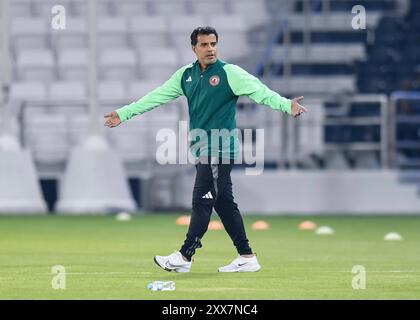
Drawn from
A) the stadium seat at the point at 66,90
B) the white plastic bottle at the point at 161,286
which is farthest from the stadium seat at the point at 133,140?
the white plastic bottle at the point at 161,286

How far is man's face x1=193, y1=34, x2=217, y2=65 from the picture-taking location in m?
11.9

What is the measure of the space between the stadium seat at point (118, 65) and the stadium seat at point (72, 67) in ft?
1.15

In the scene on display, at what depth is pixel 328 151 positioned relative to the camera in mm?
25125

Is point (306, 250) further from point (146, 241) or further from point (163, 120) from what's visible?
point (163, 120)

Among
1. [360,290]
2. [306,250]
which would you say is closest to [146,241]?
[306,250]

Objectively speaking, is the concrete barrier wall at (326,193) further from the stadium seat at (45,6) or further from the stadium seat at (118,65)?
the stadium seat at (45,6)

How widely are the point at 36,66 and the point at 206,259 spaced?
1605cm

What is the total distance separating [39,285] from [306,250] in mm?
5095

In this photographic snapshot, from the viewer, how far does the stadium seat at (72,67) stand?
2933 centimetres

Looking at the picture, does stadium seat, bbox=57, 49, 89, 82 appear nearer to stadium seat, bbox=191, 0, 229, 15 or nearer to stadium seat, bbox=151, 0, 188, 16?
stadium seat, bbox=151, 0, 188, 16

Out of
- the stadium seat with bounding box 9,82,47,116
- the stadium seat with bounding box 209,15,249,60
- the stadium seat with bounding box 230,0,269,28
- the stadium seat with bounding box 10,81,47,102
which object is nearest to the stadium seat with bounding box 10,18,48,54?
the stadium seat with bounding box 9,82,47,116

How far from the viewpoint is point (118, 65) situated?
29266 mm

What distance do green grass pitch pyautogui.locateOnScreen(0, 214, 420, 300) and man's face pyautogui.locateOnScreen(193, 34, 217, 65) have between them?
1.72 m

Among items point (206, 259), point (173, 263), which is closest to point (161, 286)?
point (173, 263)
